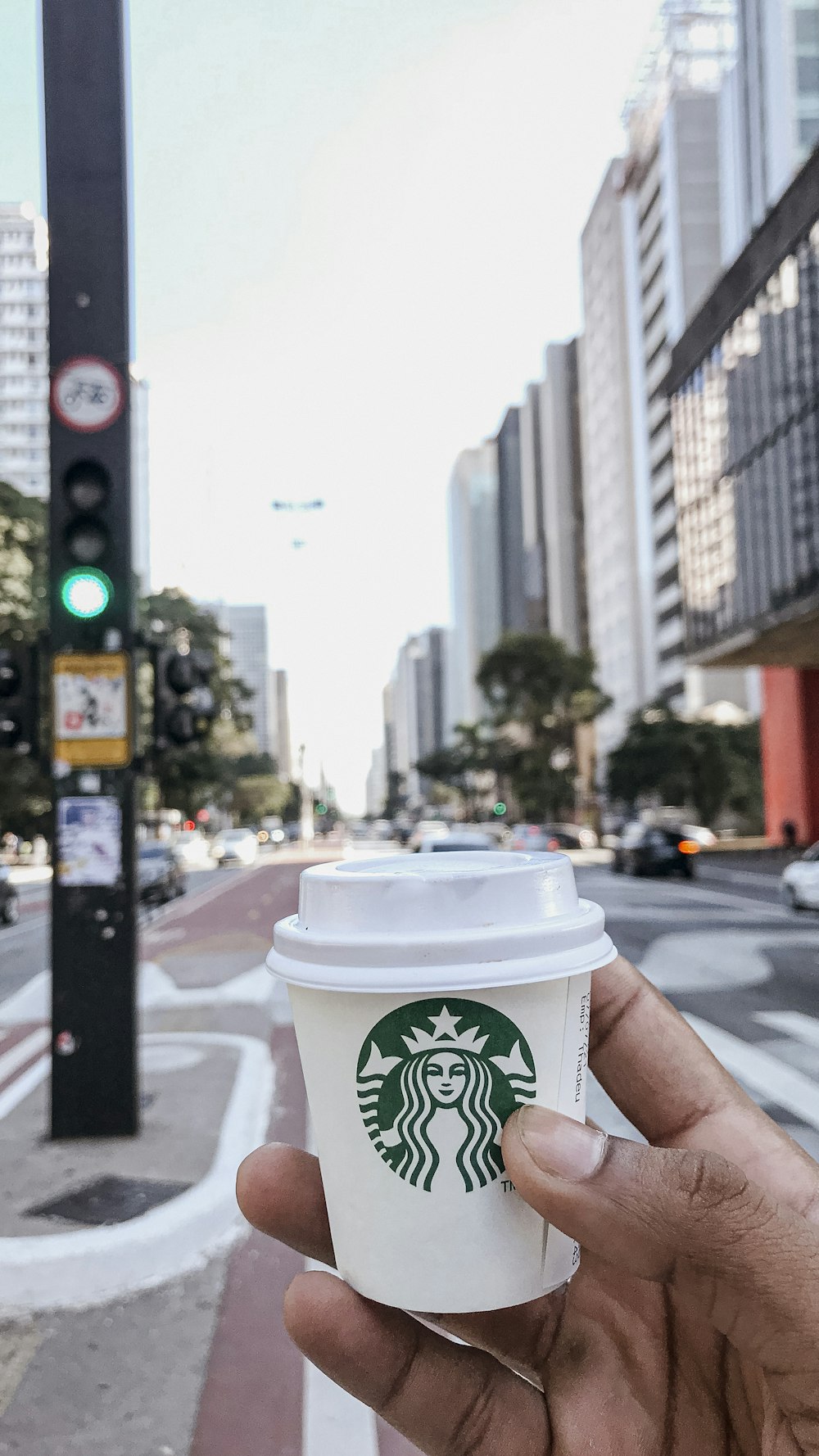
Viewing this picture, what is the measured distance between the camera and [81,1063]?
522 cm

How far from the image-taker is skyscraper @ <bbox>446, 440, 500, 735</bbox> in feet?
505

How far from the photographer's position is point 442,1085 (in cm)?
134

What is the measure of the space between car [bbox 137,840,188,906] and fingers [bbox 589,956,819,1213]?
60.9 feet

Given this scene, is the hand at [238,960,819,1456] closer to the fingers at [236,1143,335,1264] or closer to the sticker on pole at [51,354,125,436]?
the fingers at [236,1143,335,1264]

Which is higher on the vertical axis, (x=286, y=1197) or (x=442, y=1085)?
(x=442, y=1085)

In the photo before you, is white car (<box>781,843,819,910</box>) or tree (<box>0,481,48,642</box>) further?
tree (<box>0,481,48,642</box>)

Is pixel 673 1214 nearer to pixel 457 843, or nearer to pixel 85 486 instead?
pixel 85 486

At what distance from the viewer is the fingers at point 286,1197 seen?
1.69 m

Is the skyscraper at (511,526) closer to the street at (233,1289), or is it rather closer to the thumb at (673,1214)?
the street at (233,1289)

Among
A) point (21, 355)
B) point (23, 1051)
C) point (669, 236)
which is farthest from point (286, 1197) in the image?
point (21, 355)

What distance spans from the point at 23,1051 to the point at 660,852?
56.2 feet

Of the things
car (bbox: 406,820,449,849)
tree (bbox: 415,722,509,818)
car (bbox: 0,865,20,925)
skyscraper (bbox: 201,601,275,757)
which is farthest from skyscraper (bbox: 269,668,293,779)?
car (bbox: 0,865,20,925)

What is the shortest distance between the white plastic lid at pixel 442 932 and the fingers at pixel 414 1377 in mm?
569

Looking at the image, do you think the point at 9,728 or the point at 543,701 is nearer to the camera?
the point at 9,728
